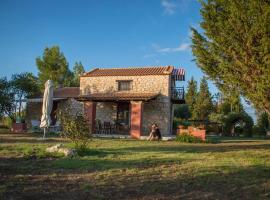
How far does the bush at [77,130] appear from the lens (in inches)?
440

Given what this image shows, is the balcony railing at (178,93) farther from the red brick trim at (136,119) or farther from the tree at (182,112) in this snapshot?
the tree at (182,112)

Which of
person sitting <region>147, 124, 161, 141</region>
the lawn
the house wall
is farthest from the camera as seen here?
the house wall

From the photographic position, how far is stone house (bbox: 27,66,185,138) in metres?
23.9

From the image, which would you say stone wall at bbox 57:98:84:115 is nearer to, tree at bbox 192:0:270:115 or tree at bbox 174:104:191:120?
tree at bbox 192:0:270:115

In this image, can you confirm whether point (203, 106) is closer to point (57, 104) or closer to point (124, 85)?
point (124, 85)

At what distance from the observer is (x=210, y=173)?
313 inches

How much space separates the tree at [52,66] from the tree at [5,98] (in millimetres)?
15205

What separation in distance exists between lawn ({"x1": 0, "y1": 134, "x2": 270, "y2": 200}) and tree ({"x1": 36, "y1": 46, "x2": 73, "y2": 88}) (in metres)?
36.5

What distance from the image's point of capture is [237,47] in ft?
42.5

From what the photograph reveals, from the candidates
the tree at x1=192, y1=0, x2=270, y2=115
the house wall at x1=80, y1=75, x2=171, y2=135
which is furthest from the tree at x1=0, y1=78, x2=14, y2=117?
the tree at x1=192, y1=0, x2=270, y2=115

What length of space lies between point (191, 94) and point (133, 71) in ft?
77.5

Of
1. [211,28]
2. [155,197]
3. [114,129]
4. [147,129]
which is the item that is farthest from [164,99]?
[155,197]

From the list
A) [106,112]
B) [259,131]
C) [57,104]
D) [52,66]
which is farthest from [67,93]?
[259,131]

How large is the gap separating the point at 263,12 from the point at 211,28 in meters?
2.58
